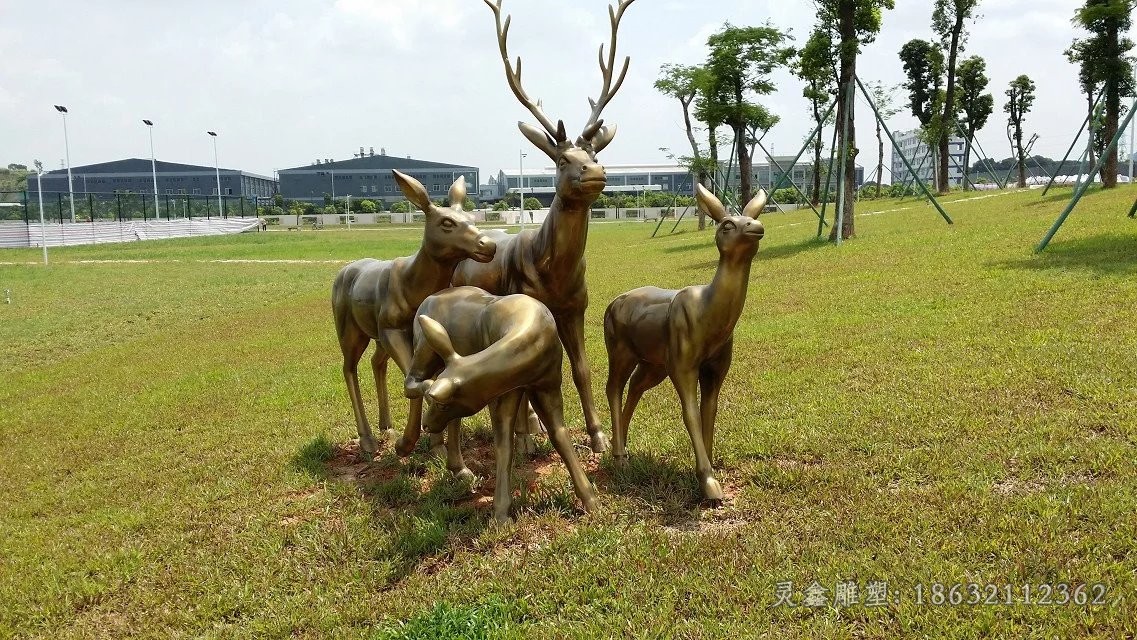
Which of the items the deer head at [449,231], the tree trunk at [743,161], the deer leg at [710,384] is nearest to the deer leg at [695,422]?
the deer leg at [710,384]

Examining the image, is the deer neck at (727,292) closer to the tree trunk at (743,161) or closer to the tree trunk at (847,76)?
the tree trunk at (847,76)

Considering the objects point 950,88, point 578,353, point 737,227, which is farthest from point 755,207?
point 950,88

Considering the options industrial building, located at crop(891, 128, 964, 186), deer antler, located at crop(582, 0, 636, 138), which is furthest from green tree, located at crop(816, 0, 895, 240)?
deer antler, located at crop(582, 0, 636, 138)

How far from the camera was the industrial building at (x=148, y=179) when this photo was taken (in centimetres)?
10206

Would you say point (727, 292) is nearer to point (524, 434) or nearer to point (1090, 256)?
point (524, 434)

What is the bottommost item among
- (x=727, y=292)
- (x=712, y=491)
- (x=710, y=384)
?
(x=712, y=491)

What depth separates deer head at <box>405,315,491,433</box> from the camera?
3.60m

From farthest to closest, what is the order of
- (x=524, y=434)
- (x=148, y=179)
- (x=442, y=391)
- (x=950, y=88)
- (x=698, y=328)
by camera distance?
(x=148, y=179) → (x=950, y=88) → (x=524, y=434) → (x=698, y=328) → (x=442, y=391)

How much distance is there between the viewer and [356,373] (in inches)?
231

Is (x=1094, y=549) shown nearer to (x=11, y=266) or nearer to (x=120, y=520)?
(x=120, y=520)

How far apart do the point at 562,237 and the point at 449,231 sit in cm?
72

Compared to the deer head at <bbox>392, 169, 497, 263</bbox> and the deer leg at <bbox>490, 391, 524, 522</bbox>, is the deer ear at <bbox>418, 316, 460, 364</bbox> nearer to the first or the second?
the deer leg at <bbox>490, 391, 524, 522</bbox>

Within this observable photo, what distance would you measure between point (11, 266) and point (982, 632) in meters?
33.4

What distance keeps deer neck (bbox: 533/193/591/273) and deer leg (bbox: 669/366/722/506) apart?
106 cm
